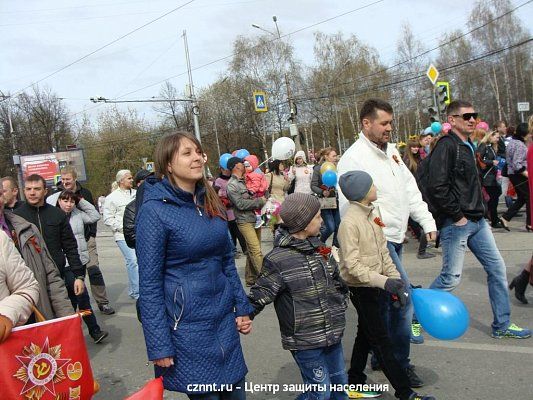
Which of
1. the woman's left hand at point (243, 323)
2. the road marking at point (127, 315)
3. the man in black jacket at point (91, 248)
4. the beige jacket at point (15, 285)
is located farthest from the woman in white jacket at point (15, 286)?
the road marking at point (127, 315)

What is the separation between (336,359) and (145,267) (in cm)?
134

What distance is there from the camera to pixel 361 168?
3756mm

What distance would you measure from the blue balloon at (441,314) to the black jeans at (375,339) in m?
0.26

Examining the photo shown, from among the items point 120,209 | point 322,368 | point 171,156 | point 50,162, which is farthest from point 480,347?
point 50,162

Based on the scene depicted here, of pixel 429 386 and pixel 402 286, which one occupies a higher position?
pixel 402 286

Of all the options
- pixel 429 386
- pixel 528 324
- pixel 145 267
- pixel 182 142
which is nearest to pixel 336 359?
pixel 429 386

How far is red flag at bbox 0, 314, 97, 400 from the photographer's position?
2266 millimetres

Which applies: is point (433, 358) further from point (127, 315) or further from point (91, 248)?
point (91, 248)

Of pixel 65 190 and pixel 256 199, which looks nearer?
pixel 65 190

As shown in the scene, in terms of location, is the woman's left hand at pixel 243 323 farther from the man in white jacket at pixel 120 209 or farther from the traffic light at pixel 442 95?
the traffic light at pixel 442 95

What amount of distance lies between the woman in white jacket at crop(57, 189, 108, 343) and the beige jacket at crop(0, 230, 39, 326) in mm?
2821

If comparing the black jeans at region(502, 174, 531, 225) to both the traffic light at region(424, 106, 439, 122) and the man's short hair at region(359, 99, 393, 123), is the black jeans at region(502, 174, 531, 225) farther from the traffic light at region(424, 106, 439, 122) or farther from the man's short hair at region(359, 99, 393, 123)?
the man's short hair at region(359, 99, 393, 123)

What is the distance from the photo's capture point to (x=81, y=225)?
6.08 metres

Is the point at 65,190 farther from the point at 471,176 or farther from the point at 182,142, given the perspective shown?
the point at 471,176
